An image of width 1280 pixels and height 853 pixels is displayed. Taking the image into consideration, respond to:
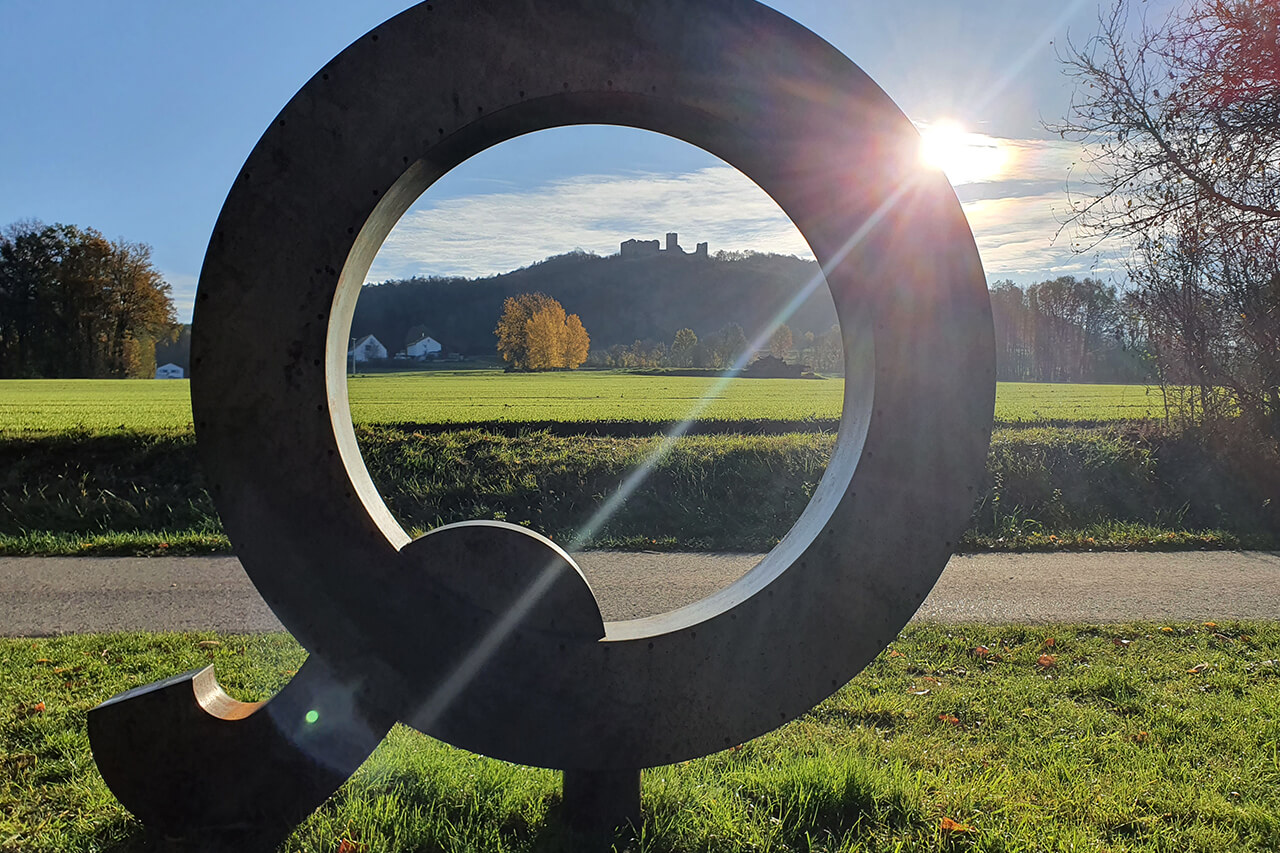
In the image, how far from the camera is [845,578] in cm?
366

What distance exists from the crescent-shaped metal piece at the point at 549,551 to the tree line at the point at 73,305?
5291 centimetres

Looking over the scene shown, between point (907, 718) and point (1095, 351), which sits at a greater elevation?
point (1095, 351)

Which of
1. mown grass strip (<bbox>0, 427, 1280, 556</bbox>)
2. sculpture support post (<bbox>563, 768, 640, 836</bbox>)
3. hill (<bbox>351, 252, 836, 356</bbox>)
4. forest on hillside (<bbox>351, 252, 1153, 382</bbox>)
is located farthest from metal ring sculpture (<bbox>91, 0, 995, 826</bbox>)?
hill (<bbox>351, 252, 836, 356</bbox>)

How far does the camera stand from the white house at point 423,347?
90.4 m

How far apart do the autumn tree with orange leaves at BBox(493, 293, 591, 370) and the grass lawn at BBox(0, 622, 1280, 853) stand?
55.5 meters

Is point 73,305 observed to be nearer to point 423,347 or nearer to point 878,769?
point 423,347

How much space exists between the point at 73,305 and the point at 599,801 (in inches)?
2212

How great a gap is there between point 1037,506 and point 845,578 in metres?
8.30

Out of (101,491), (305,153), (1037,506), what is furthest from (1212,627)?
(101,491)

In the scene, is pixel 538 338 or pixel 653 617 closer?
pixel 653 617

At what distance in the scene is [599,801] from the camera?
3545mm

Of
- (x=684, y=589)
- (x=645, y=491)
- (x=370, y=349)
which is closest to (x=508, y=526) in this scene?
(x=684, y=589)

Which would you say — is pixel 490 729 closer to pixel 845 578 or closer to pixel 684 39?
pixel 845 578

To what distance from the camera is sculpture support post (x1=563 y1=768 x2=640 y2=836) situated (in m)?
3.54
